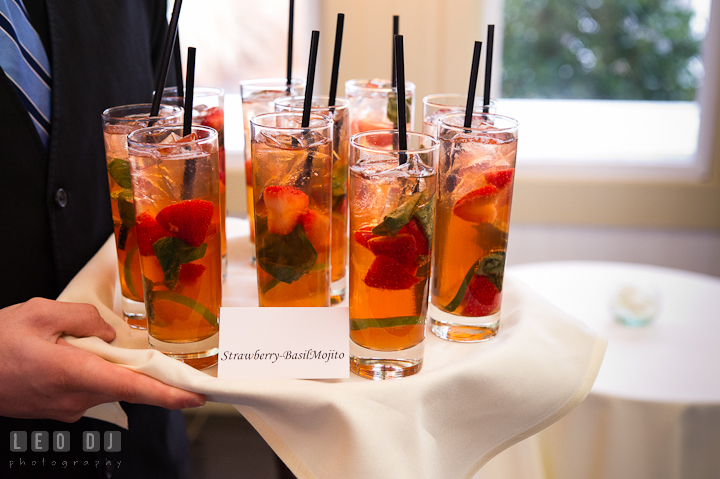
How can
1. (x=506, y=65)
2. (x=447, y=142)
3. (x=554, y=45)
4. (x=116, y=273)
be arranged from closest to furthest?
(x=447, y=142) → (x=116, y=273) → (x=506, y=65) → (x=554, y=45)

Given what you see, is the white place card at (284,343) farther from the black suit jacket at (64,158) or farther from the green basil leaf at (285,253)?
the black suit jacket at (64,158)

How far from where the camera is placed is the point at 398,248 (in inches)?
31.2

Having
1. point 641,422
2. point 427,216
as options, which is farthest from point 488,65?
point 641,422

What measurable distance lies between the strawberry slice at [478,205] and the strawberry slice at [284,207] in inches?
8.9

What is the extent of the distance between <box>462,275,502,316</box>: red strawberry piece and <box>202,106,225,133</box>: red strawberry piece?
19.8 inches

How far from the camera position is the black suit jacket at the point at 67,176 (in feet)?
3.32

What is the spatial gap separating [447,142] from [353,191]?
0.17m

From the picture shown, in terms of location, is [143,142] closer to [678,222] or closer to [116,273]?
[116,273]

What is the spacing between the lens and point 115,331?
904 millimetres

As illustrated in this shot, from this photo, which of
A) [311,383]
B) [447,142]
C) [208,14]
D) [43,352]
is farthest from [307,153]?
[208,14]

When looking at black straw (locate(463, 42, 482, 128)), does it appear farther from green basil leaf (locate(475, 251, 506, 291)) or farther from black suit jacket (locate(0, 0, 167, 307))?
black suit jacket (locate(0, 0, 167, 307))

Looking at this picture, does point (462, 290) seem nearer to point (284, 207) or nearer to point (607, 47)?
point (284, 207)

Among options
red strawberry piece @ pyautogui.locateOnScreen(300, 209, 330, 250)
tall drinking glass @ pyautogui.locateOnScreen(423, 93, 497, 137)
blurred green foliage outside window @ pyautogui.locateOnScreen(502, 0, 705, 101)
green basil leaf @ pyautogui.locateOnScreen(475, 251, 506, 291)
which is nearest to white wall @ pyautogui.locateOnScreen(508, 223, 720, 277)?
blurred green foliage outside window @ pyautogui.locateOnScreen(502, 0, 705, 101)

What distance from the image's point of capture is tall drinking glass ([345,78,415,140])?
3.44 feet
